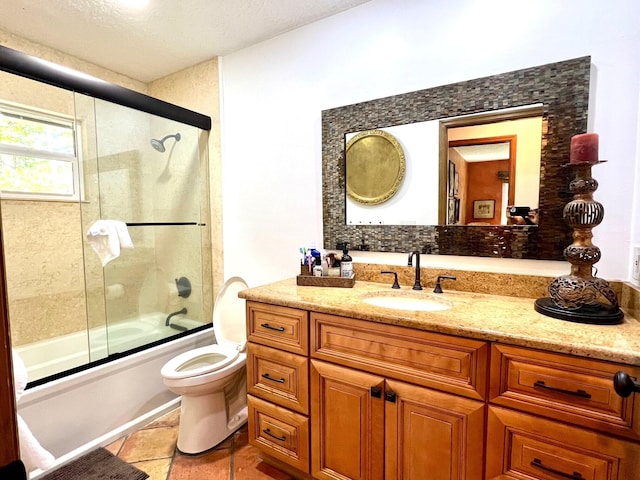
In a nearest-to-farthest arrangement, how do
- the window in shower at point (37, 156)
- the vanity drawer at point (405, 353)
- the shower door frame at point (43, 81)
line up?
the shower door frame at point (43, 81)
the vanity drawer at point (405, 353)
the window in shower at point (37, 156)

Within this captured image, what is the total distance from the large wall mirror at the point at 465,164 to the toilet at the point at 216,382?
82 cm

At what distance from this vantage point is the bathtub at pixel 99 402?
1664mm

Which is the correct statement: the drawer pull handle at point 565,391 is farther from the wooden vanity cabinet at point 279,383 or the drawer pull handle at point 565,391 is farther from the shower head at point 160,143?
the shower head at point 160,143

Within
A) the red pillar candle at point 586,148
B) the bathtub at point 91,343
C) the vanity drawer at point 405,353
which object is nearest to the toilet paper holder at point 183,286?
the bathtub at point 91,343

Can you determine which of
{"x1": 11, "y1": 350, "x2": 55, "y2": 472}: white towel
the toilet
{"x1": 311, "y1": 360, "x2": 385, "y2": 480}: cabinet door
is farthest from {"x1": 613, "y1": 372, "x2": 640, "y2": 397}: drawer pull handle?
{"x1": 11, "y1": 350, "x2": 55, "y2": 472}: white towel

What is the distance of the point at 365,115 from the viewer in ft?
6.07

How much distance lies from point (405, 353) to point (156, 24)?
237 centimetres

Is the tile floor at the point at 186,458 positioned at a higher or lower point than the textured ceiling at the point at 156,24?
lower

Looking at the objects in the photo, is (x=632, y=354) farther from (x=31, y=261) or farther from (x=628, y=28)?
(x=31, y=261)

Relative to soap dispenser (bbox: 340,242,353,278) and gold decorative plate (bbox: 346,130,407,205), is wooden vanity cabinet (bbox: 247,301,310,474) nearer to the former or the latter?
soap dispenser (bbox: 340,242,353,278)

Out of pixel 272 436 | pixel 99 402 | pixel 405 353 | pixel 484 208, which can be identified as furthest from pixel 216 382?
pixel 484 208

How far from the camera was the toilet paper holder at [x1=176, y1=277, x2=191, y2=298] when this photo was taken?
8.74 feet

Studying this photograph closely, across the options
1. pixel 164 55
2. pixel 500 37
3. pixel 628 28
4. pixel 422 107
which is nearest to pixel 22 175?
pixel 164 55

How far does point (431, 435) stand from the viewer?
1.18 m
